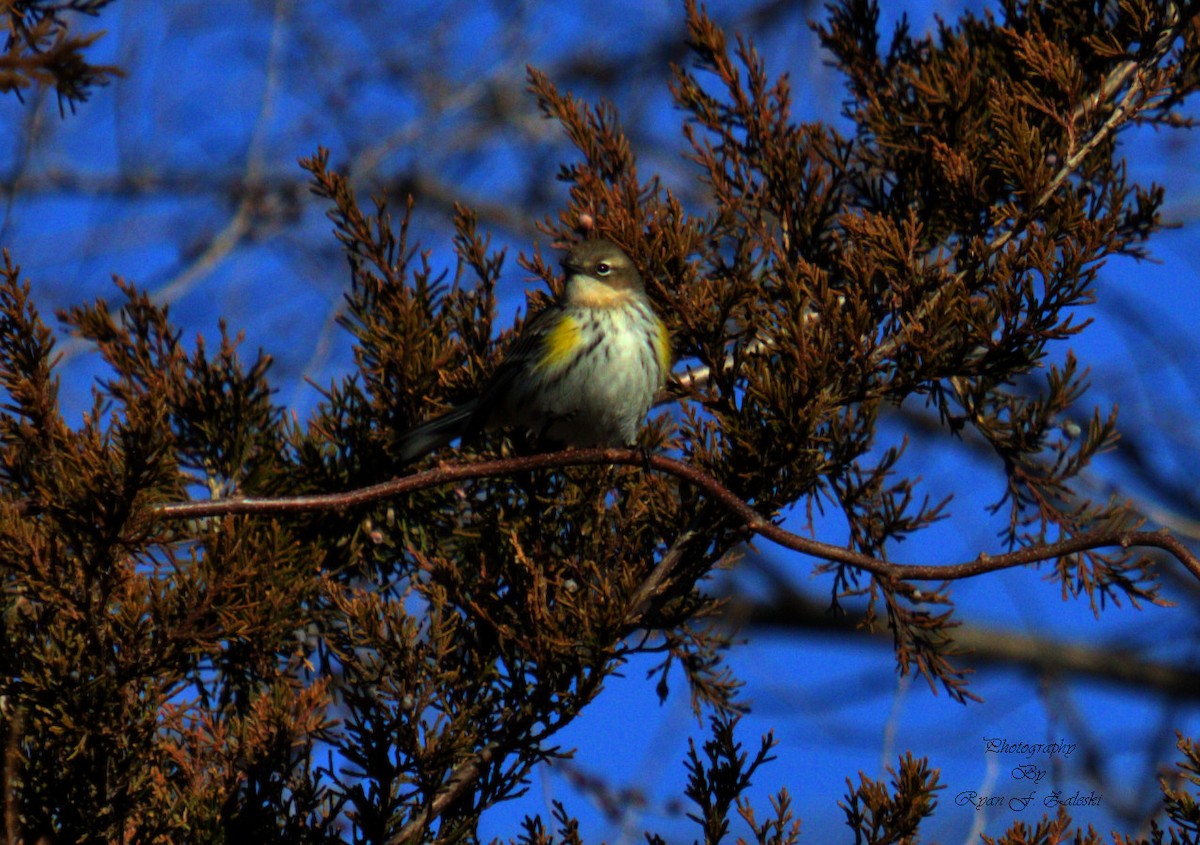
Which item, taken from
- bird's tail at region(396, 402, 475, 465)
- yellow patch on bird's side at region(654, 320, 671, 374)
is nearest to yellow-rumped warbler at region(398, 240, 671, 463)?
yellow patch on bird's side at region(654, 320, 671, 374)

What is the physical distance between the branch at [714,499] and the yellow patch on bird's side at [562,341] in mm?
1348

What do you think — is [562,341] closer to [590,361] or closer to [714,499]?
[590,361]

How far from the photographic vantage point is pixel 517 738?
254cm

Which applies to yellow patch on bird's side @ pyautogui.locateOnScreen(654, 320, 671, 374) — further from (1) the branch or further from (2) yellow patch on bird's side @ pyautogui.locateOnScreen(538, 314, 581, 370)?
(1) the branch

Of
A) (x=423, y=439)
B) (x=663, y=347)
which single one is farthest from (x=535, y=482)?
(x=663, y=347)

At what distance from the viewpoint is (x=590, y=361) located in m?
3.89

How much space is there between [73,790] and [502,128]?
7.86m

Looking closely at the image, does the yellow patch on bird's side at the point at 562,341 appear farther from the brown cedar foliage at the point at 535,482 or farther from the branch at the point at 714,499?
the branch at the point at 714,499

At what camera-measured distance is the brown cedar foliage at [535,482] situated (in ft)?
7.97

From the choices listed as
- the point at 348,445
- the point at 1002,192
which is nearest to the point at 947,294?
the point at 1002,192

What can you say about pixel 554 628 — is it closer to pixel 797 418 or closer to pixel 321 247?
pixel 797 418

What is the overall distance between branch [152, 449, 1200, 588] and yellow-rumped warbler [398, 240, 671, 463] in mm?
1080

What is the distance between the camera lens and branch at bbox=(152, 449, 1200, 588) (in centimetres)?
225

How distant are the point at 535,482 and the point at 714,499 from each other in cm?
64
